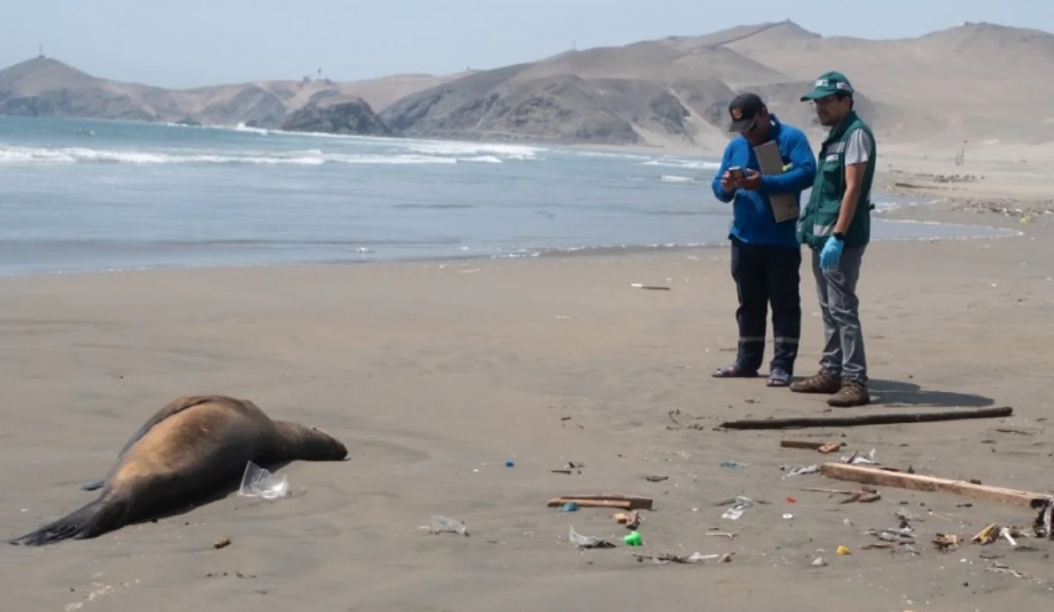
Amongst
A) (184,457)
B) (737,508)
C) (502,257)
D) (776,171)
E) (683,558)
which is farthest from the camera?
(502,257)

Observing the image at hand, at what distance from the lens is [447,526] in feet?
14.5

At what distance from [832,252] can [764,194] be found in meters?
0.80

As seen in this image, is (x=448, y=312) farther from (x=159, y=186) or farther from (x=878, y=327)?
(x=159, y=186)

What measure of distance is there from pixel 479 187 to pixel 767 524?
28.1m

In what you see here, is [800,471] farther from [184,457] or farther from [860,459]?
[184,457]

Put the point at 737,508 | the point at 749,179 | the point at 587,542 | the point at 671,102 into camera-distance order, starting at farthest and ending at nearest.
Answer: the point at 671,102 < the point at 749,179 < the point at 737,508 < the point at 587,542

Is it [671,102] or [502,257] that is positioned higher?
[671,102]

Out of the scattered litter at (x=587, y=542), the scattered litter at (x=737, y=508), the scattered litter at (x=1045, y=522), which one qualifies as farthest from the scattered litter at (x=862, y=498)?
the scattered litter at (x=587, y=542)

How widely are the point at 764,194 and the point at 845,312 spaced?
2.88 feet

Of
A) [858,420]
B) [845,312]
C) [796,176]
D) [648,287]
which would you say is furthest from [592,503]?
[648,287]

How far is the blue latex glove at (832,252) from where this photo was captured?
664cm

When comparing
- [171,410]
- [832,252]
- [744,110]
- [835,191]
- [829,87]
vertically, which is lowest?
[171,410]

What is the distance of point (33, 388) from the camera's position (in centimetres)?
679

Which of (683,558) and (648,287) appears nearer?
(683,558)
